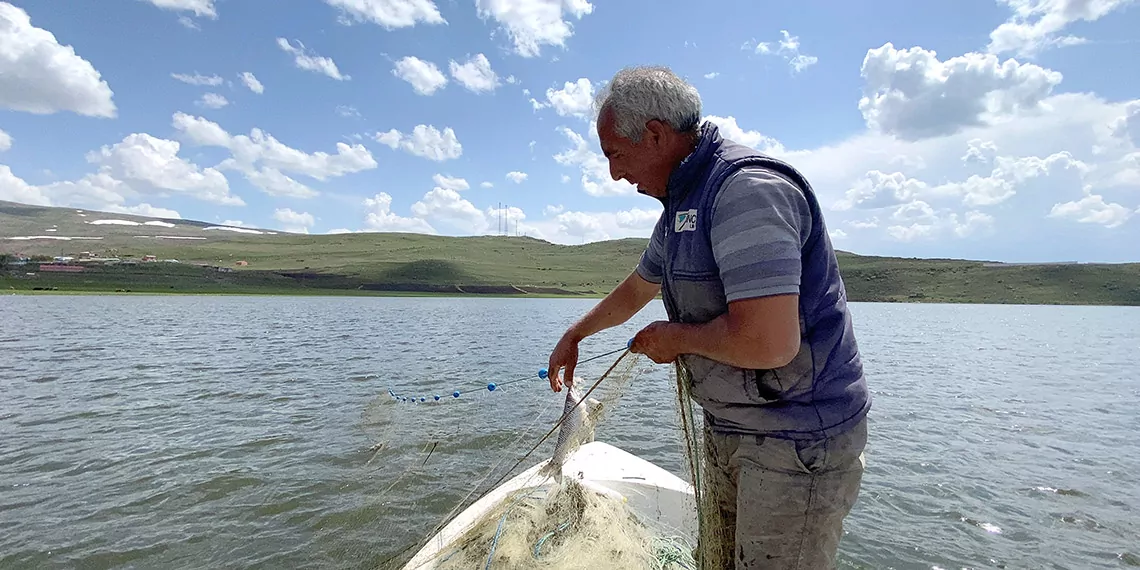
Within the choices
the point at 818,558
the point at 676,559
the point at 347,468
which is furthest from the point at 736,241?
the point at 347,468

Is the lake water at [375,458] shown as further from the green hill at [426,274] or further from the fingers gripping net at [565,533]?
the green hill at [426,274]

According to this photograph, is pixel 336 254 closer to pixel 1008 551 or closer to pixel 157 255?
pixel 157 255

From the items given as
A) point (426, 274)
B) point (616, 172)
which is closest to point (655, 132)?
point (616, 172)

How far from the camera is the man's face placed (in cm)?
268

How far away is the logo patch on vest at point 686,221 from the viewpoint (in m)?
2.52

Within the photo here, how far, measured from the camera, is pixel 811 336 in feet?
8.07

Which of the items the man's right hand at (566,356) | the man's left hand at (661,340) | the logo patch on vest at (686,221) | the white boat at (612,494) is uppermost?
the logo patch on vest at (686,221)

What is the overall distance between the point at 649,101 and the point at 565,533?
3.65m

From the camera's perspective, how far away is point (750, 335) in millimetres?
2188

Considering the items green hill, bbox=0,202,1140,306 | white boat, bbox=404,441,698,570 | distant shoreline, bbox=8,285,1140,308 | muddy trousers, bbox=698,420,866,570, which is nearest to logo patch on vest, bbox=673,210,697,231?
muddy trousers, bbox=698,420,866,570

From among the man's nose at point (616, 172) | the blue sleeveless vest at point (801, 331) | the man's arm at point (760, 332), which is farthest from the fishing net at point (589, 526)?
the man's nose at point (616, 172)

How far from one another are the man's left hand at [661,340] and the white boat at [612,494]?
3.31 metres

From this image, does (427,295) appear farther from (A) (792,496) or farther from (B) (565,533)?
(A) (792,496)

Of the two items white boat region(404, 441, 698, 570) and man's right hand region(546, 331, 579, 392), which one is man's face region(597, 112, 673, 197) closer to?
man's right hand region(546, 331, 579, 392)
